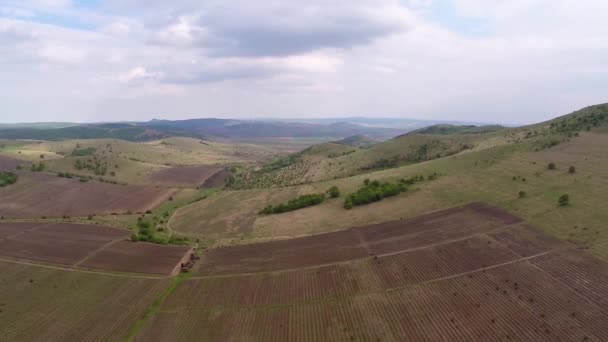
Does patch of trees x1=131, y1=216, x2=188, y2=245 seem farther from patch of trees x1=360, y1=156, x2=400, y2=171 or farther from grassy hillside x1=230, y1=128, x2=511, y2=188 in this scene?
patch of trees x1=360, y1=156, x2=400, y2=171

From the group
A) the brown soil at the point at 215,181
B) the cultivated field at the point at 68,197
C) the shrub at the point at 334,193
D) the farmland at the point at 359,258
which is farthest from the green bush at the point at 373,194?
the brown soil at the point at 215,181

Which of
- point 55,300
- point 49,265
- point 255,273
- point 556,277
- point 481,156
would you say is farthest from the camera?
point 481,156

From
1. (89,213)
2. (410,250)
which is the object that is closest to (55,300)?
(410,250)

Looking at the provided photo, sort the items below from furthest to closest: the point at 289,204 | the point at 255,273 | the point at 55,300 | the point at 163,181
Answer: the point at 163,181
the point at 289,204
the point at 255,273
the point at 55,300

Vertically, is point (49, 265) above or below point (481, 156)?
below

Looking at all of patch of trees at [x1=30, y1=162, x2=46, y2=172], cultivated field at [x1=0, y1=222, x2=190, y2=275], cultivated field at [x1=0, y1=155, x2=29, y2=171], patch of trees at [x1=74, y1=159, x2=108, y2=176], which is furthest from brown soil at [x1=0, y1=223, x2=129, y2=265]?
patch of trees at [x1=74, y1=159, x2=108, y2=176]

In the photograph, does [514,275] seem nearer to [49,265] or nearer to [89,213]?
[49,265]
